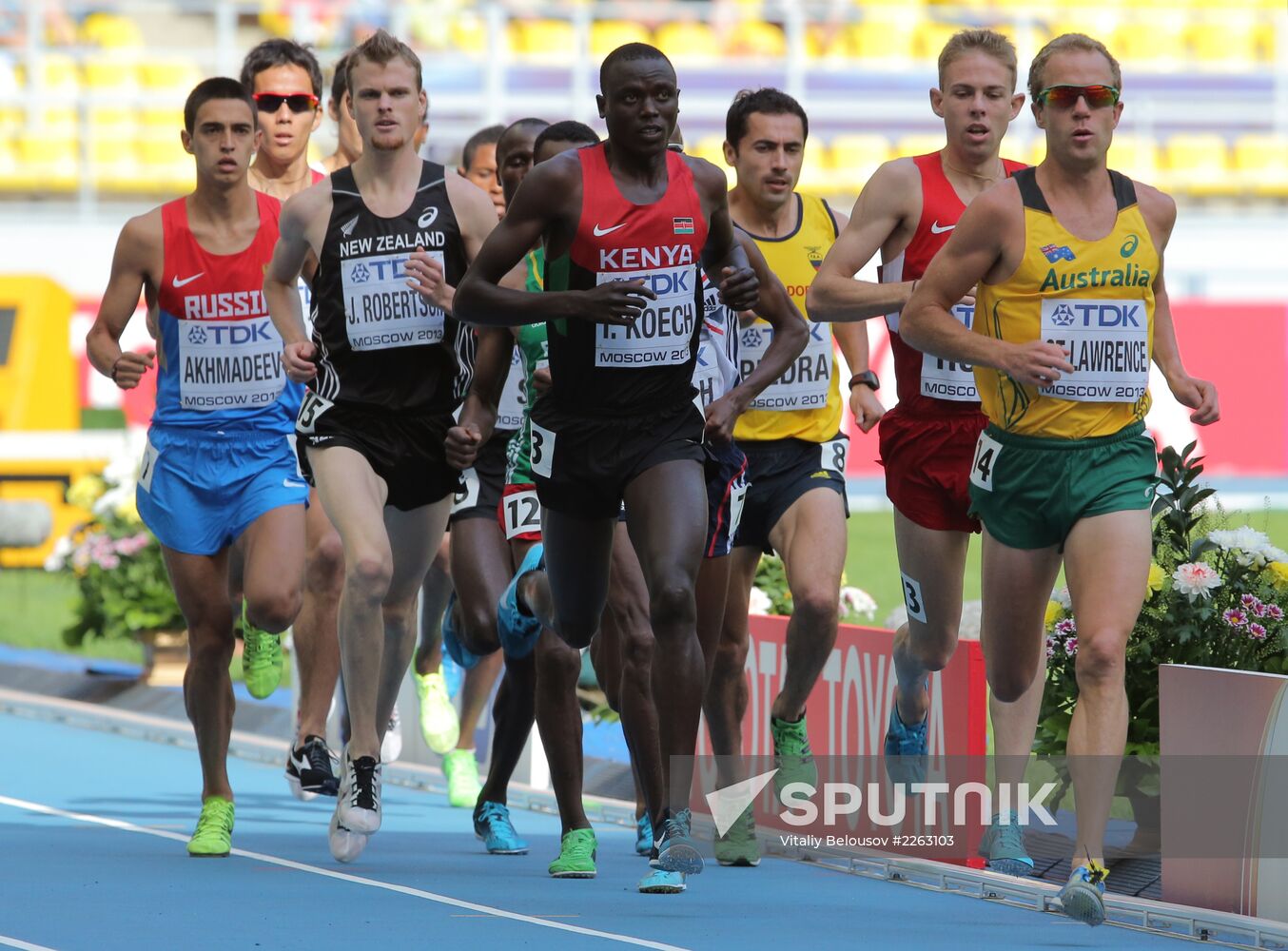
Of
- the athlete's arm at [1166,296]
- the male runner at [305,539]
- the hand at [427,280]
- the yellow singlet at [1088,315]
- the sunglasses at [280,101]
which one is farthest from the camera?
the sunglasses at [280,101]

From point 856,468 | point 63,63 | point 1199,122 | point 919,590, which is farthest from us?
point 63,63

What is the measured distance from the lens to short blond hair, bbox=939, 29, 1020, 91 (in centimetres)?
704

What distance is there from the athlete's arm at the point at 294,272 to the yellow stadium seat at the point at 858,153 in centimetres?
1887

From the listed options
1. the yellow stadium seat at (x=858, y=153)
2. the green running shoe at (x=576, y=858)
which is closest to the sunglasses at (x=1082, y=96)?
the green running shoe at (x=576, y=858)

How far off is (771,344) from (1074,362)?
1.09 meters

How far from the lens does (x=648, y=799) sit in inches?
241

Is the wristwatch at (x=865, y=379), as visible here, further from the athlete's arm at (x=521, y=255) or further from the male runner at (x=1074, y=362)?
the athlete's arm at (x=521, y=255)

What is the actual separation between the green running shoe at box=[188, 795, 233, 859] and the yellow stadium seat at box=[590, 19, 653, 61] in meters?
21.4

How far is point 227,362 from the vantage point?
7496mm

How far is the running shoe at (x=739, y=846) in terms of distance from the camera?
23.1ft

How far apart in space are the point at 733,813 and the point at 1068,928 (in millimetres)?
1555

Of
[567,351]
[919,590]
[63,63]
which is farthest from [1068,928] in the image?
[63,63]

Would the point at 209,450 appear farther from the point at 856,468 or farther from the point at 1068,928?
the point at 856,468

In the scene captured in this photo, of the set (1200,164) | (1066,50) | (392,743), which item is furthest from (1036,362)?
(1200,164)
